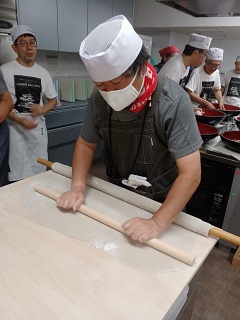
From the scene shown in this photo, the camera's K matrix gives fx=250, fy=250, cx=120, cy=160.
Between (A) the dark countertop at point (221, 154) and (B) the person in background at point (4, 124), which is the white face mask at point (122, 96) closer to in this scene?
(A) the dark countertop at point (221, 154)

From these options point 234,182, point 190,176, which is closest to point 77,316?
point 190,176

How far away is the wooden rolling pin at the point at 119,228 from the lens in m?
0.65

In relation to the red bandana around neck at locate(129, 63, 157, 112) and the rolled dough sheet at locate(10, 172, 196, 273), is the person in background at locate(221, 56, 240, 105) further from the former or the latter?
the rolled dough sheet at locate(10, 172, 196, 273)

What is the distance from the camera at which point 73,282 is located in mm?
582

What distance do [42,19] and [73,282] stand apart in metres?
2.57

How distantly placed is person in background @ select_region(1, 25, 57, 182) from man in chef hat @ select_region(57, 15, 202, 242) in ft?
4.06

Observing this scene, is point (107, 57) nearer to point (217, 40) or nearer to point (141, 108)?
point (141, 108)

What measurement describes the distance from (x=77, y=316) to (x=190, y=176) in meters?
0.51

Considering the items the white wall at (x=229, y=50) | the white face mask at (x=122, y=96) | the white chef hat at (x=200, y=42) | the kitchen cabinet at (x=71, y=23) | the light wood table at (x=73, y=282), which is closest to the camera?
the light wood table at (x=73, y=282)

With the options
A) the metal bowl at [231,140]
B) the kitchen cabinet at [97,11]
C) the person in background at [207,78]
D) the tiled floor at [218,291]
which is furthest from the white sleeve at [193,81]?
the tiled floor at [218,291]

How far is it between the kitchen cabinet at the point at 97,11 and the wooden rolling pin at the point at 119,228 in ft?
8.82

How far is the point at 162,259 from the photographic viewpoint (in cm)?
67

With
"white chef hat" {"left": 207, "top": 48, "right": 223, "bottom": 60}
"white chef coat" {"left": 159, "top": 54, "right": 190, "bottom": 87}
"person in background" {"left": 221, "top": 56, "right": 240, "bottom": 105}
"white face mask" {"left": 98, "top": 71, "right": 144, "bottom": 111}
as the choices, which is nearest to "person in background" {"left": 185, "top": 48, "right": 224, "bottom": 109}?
"white chef hat" {"left": 207, "top": 48, "right": 223, "bottom": 60}

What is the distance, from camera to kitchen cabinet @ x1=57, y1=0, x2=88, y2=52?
8.68ft
